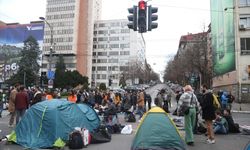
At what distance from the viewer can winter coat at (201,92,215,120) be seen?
10.8 meters

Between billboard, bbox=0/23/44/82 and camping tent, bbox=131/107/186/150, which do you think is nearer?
camping tent, bbox=131/107/186/150

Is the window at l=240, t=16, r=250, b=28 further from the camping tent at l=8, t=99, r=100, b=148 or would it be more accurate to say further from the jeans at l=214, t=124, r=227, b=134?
the camping tent at l=8, t=99, r=100, b=148

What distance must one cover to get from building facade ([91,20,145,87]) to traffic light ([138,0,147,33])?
115 metres

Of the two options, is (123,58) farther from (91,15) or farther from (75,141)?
(75,141)

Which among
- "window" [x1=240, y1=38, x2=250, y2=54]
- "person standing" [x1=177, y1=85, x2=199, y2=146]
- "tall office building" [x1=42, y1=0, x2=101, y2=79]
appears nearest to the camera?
"person standing" [x1=177, y1=85, x2=199, y2=146]

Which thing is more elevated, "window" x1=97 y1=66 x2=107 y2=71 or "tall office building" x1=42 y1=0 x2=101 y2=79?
"tall office building" x1=42 y1=0 x2=101 y2=79

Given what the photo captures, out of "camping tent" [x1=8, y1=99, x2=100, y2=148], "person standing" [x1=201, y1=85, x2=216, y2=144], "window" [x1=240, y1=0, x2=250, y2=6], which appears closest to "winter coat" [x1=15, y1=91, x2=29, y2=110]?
"camping tent" [x1=8, y1=99, x2=100, y2=148]

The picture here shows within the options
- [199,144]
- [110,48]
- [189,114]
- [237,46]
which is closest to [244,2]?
[237,46]

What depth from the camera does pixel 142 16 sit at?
13.7 m

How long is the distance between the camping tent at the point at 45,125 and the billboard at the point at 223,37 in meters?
36.2

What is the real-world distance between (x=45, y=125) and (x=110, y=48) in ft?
406

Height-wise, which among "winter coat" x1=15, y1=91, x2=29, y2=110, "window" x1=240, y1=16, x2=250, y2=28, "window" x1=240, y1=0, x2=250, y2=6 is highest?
"window" x1=240, y1=0, x2=250, y2=6

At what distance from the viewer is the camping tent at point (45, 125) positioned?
10633 millimetres

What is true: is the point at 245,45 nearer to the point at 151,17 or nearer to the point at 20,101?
the point at 151,17
